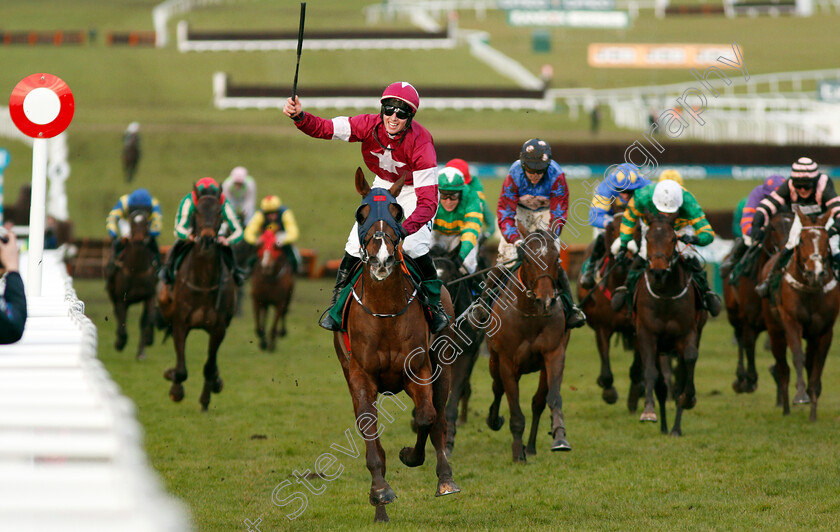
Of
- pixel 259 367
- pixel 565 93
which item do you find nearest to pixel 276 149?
pixel 565 93

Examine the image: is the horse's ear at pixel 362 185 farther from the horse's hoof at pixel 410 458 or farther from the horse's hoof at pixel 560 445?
the horse's hoof at pixel 560 445

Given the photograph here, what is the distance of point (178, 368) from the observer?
371 inches

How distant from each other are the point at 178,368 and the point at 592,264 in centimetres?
403

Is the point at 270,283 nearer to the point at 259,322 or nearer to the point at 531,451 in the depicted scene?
the point at 259,322

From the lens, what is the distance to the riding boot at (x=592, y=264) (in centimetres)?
1036

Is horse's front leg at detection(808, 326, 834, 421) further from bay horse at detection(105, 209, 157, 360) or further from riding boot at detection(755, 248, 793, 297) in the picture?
bay horse at detection(105, 209, 157, 360)

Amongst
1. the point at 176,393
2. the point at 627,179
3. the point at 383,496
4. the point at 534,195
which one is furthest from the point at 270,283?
the point at 383,496

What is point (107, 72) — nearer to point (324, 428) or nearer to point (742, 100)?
point (742, 100)

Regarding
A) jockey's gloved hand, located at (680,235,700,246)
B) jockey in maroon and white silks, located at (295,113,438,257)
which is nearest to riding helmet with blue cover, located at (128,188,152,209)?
jockey's gloved hand, located at (680,235,700,246)

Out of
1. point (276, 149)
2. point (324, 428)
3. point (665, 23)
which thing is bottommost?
point (324, 428)

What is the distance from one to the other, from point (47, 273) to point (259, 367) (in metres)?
4.77

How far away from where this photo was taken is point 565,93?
37.2 meters

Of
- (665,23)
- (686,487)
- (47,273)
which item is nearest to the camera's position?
(686,487)

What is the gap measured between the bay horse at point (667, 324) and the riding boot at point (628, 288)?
0.74ft
